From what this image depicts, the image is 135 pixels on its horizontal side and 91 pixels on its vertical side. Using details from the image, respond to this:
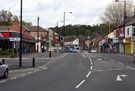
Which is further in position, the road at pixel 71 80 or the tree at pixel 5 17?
the tree at pixel 5 17

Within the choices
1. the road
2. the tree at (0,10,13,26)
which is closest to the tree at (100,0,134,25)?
the tree at (0,10,13,26)

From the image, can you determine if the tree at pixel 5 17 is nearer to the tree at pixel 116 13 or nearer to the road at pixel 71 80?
the tree at pixel 116 13

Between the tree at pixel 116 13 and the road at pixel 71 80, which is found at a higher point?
the tree at pixel 116 13

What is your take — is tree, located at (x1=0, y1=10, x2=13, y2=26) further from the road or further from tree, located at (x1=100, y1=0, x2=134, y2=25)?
the road

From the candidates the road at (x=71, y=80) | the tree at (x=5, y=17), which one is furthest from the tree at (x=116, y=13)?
the road at (x=71, y=80)

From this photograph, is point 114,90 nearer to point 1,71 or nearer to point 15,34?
point 1,71

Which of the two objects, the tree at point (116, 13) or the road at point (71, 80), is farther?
the tree at point (116, 13)

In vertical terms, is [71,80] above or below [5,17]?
below

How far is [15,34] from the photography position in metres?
50.8

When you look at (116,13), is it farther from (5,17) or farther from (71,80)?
(71,80)

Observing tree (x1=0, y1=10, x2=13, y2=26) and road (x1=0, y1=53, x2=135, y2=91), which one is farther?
tree (x1=0, y1=10, x2=13, y2=26)

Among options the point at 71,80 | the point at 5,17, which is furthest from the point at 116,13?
the point at 71,80

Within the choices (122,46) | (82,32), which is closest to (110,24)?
(122,46)

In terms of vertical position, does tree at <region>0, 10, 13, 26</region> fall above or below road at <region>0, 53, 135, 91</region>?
above
